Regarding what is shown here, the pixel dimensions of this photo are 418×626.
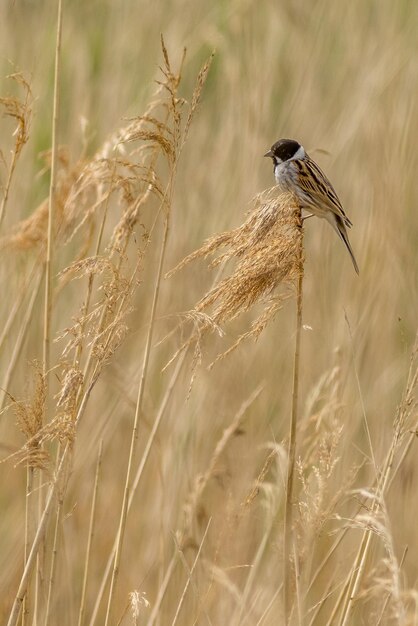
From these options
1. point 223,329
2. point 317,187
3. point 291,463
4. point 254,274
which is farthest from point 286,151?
point 291,463

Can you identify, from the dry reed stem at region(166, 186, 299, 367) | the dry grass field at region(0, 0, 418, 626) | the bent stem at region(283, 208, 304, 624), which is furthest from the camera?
the dry grass field at region(0, 0, 418, 626)

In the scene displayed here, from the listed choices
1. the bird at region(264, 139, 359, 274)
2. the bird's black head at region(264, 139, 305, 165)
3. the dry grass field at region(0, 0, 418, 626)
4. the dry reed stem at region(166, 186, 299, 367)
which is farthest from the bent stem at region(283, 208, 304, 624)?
the bird's black head at region(264, 139, 305, 165)

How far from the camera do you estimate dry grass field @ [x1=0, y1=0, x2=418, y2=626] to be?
2572 millimetres

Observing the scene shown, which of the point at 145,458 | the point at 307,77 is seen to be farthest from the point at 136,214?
the point at 307,77

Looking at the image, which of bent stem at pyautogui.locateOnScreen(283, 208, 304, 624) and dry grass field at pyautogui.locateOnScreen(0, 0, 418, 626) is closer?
bent stem at pyautogui.locateOnScreen(283, 208, 304, 624)

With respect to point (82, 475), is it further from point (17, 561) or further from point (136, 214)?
point (136, 214)

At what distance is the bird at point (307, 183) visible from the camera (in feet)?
8.91

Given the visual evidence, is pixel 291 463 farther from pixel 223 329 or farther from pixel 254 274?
pixel 223 329

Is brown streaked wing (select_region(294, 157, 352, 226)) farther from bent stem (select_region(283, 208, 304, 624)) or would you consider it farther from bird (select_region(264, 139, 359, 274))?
bent stem (select_region(283, 208, 304, 624))

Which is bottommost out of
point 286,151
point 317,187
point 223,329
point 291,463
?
point 291,463

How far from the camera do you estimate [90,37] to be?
464 centimetres

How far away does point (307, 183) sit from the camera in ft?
8.95

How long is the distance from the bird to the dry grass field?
9 centimetres

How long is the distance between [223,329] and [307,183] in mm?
527
